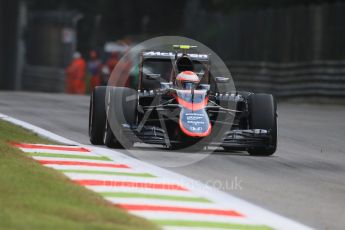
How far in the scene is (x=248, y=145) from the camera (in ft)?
47.0

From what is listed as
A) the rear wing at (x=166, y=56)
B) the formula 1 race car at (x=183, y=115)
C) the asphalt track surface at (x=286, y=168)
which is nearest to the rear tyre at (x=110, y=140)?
the formula 1 race car at (x=183, y=115)

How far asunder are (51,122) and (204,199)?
9.42 metres

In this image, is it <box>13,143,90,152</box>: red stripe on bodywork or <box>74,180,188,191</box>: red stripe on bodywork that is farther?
<box>13,143,90,152</box>: red stripe on bodywork

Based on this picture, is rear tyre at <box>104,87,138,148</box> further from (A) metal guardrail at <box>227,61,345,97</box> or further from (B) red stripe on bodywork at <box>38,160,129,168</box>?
(A) metal guardrail at <box>227,61,345,97</box>

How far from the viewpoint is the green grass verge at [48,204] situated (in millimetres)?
7902

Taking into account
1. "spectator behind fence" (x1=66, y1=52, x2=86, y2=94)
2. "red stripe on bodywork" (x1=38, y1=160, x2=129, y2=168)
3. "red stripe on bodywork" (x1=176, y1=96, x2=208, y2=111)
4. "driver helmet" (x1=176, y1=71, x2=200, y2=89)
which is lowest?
"spectator behind fence" (x1=66, y1=52, x2=86, y2=94)

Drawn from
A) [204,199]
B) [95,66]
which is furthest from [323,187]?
[95,66]

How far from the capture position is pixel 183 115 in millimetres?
13992

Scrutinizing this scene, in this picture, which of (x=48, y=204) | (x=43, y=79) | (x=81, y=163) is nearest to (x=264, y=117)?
(x=81, y=163)

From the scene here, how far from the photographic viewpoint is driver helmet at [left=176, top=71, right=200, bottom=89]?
569 inches

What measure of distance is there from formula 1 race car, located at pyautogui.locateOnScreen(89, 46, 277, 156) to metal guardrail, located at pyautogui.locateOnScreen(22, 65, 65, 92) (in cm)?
3286

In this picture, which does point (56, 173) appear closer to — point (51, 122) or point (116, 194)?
point (116, 194)

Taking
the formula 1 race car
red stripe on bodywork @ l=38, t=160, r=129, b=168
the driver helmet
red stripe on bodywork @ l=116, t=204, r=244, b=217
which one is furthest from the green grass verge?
the driver helmet

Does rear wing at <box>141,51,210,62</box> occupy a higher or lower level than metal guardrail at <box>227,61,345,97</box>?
higher
